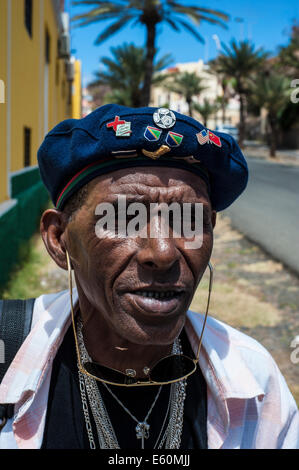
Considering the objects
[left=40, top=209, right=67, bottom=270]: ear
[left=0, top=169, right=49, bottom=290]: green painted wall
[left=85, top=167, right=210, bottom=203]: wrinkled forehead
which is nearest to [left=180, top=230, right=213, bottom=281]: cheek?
[left=85, top=167, right=210, bottom=203]: wrinkled forehead

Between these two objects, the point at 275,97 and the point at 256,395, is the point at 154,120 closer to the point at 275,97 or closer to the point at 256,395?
the point at 256,395

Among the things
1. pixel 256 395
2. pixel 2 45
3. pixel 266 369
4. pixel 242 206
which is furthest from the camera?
pixel 242 206

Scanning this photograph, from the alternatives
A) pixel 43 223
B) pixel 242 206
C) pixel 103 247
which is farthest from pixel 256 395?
pixel 242 206

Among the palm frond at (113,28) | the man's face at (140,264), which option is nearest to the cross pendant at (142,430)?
the man's face at (140,264)

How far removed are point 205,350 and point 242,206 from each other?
1043 centimetres

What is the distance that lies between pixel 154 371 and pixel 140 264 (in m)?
0.42

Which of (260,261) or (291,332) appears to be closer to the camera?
(291,332)

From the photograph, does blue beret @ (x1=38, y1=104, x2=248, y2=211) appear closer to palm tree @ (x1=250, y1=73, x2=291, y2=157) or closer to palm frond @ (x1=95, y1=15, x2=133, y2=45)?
palm frond @ (x1=95, y1=15, x2=133, y2=45)

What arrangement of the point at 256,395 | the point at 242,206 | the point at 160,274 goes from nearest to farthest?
the point at 160,274 → the point at 256,395 → the point at 242,206

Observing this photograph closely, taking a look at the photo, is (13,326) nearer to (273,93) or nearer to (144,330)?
(144,330)

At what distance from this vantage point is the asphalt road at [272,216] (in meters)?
7.65

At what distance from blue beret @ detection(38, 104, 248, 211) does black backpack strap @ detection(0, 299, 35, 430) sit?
0.42 meters

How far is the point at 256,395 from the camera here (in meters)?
1.56

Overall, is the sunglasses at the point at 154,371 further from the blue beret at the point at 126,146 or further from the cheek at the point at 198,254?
the blue beret at the point at 126,146
